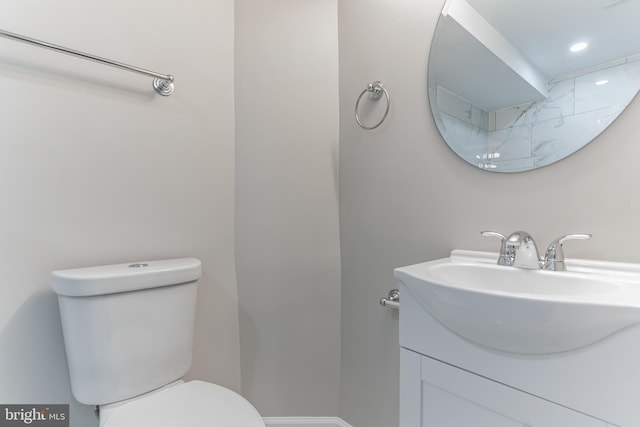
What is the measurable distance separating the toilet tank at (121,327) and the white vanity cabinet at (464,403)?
743 millimetres

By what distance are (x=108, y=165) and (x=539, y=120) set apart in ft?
4.48

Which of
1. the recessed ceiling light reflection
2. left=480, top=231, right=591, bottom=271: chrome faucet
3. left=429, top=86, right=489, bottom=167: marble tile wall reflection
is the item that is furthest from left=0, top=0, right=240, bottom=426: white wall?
the recessed ceiling light reflection

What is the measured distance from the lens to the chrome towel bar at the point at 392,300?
42.6 inches

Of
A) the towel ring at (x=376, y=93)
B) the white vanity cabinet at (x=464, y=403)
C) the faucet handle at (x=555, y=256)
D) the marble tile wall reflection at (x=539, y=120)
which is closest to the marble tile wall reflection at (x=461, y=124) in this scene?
the marble tile wall reflection at (x=539, y=120)

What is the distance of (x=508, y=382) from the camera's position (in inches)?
23.1

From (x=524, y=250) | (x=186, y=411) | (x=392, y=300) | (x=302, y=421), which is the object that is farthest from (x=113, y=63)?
(x=302, y=421)

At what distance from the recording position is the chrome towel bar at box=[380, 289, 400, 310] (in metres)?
1.08

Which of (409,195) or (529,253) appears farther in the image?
(409,195)

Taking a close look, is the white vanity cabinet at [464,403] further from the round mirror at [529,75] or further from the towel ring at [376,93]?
the towel ring at [376,93]

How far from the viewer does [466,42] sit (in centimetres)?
99

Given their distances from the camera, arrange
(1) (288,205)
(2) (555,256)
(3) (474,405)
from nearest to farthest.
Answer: (3) (474,405) < (2) (555,256) < (1) (288,205)

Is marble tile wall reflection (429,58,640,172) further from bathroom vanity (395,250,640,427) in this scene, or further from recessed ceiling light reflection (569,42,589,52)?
bathroom vanity (395,250,640,427)

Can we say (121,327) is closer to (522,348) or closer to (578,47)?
(522,348)

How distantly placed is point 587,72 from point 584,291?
54 centimetres
